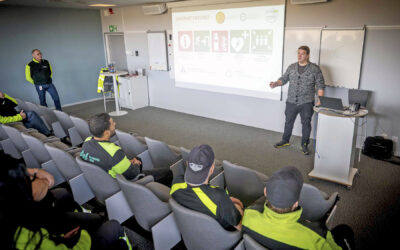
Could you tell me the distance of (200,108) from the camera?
722 cm

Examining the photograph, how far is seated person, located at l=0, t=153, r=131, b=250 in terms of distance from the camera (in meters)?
1.26

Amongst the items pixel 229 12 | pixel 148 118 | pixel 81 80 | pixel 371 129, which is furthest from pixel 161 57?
pixel 371 129

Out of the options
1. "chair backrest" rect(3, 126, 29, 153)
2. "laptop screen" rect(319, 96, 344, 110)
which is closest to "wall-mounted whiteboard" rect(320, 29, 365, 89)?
"laptop screen" rect(319, 96, 344, 110)

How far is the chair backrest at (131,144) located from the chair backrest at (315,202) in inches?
80.5

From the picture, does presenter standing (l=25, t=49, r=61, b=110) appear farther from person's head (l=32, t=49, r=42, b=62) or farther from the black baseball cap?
the black baseball cap

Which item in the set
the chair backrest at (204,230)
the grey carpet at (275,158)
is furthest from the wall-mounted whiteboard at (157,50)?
the chair backrest at (204,230)

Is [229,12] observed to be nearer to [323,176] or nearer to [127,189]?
[323,176]

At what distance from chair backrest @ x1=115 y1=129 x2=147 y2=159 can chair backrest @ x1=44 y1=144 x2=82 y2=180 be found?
795 millimetres

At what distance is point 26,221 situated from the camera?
4.47ft

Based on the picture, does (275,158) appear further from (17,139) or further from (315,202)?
(17,139)

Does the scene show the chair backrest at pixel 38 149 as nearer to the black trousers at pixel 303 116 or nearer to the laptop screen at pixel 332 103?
the laptop screen at pixel 332 103

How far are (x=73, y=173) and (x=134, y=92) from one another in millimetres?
5227

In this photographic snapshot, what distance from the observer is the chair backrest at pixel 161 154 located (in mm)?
3379

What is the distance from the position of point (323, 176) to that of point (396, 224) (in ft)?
3.47
